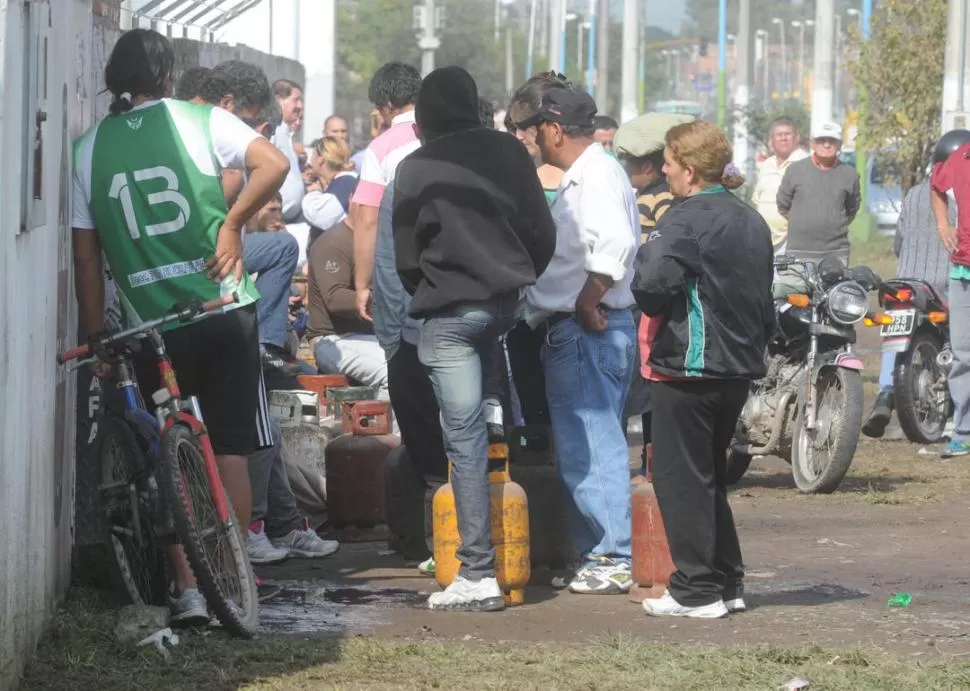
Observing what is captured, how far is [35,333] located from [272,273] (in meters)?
3.02

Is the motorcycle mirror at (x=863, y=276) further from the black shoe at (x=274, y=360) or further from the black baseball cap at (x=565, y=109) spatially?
the black baseball cap at (x=565, y=109)

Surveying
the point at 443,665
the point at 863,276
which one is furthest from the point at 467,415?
the point at 863,276

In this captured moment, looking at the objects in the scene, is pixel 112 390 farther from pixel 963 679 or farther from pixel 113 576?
pixel 963 679

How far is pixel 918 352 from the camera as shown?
12.8 metres

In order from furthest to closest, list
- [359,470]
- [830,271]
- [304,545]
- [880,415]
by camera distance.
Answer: [880,415], [830,271], [359,470], [304,545]

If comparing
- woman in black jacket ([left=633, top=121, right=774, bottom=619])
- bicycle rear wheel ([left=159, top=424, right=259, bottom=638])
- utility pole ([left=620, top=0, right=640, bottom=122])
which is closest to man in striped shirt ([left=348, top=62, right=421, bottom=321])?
woman in black jacket ([left=633, top=121, right=774, bottom=619])

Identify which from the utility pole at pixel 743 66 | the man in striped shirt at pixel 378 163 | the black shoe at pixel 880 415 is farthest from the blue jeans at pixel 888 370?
the utility pole at pixel 743 66

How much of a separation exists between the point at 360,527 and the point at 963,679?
12.6 ft

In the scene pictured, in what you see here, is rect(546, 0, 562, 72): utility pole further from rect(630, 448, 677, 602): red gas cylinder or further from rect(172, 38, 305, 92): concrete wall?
rect(630, 448, 677, 602): red gas cylinder

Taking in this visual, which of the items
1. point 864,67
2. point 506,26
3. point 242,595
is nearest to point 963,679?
point 242,595

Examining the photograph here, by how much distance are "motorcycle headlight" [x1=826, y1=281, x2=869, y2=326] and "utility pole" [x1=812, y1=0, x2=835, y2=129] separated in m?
21.9

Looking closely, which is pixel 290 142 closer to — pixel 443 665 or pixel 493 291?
pixel 493 291

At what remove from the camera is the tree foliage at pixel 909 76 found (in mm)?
29125

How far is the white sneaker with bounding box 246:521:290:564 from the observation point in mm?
8672
